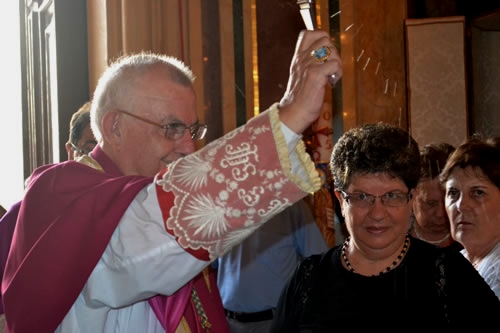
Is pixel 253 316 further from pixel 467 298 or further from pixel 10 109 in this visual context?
pixel 10 109

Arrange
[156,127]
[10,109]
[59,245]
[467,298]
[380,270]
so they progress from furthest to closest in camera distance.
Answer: [10,109] < [380,270] < [467,298] < [156,127] < [59,245]

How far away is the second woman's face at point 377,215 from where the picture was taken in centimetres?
231

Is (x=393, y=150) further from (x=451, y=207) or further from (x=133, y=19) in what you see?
(x=133, y=19)

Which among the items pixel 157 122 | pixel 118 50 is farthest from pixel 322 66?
pixel 118 50

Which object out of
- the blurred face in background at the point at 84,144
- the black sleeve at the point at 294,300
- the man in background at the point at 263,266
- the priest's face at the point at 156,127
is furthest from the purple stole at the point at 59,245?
the man in background at the point at 263,266

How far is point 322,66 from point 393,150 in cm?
114

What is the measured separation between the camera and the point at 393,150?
93.5 inches

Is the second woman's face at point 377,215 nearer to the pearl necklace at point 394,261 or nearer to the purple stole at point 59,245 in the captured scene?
the pearl necklace at point 394,261

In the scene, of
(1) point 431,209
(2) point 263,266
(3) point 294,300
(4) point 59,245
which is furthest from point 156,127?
(2) point 263,266

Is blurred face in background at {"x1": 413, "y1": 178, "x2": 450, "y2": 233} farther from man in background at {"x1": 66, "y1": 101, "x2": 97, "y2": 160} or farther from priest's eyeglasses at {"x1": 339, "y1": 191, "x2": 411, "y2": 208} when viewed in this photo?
man in background at {"x1": 66, "y1": 101, "x2": 97, "y2": 160}

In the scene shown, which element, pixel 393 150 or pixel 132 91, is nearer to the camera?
pixel 132 91

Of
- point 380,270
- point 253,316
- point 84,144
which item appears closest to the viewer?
point 380,270

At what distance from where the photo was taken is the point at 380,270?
2.28 metres

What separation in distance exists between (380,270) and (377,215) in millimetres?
179
